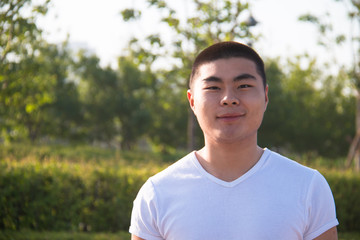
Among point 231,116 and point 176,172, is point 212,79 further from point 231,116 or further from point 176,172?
point 176,172

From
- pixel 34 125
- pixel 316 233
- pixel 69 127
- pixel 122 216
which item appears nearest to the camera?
pixel 316 233

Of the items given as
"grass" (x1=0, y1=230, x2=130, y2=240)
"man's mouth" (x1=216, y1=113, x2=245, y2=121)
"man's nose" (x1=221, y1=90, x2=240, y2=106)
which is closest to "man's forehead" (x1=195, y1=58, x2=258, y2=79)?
"man's nose" (x1=221, y1=90, x2=240, y2=106)

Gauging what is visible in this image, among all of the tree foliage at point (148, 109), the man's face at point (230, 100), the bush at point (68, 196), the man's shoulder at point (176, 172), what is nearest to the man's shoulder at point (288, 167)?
the man's face at point (230, 100)

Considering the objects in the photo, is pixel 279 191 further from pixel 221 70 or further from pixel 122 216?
pixel 122 216

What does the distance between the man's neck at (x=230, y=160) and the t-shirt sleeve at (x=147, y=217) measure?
12.5 inches

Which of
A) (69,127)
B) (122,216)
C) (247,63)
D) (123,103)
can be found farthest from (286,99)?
(247,63)

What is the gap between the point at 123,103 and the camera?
36.2 metres

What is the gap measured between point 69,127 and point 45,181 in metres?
26.4

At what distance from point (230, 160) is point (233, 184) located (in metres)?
0.14

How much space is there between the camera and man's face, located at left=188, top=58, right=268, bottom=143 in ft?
7.61

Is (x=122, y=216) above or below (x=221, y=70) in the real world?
below

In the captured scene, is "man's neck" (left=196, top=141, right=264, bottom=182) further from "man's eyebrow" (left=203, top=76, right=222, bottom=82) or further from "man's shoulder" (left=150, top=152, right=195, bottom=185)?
"man's eyebrow" (left=203, top=76, right=222, bottom=82)

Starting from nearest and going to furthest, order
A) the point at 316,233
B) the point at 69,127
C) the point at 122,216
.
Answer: the point at 316,233 < the point at 122,216 < the point at 69,127

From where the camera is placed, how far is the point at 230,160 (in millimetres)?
2418
